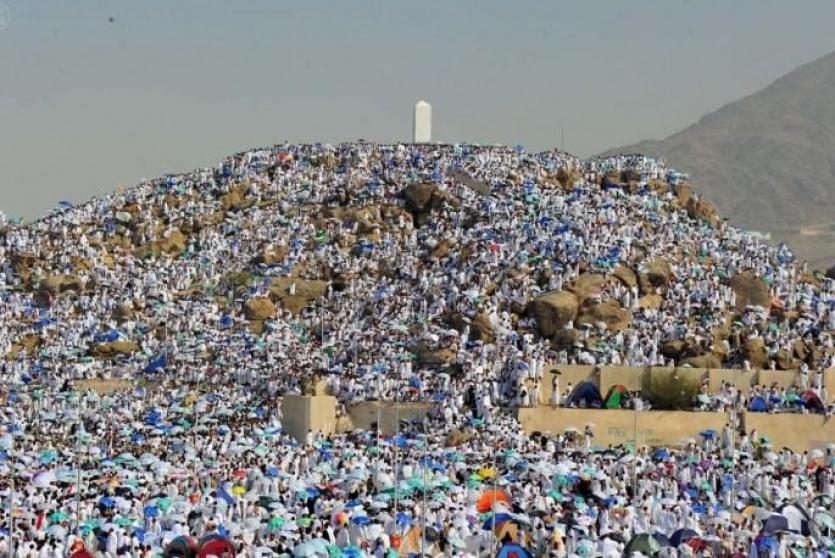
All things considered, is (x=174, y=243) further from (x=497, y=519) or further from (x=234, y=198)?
(x=497, y=519)

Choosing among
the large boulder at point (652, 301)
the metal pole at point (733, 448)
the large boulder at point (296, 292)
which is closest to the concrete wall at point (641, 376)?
the metal pole at point (733, 448)

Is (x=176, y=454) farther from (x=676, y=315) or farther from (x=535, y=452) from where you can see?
(x=676, y=315)

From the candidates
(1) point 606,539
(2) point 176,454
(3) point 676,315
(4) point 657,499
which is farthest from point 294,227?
(1) point 606,539

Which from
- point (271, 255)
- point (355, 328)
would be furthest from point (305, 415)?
point (271, 255)

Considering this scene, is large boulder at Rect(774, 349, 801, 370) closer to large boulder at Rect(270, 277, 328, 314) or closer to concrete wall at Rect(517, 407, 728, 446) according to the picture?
concrete wall at Rect(517, 407, 728, 446)

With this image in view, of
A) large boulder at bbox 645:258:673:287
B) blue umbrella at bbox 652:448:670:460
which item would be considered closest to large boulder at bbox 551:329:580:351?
large boulder at bbox 645:258:673:287
